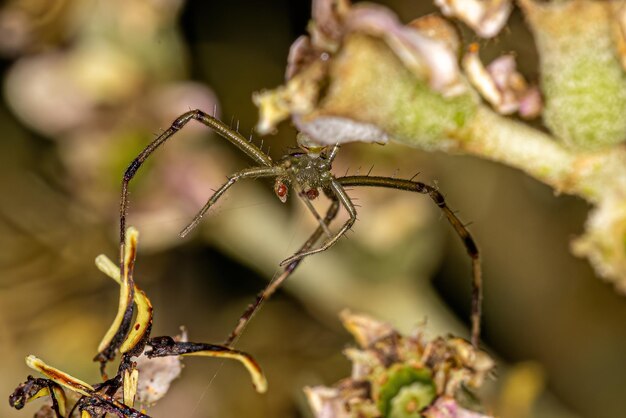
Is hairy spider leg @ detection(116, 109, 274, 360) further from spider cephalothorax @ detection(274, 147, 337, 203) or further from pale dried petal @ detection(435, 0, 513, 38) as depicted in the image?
pale dried petal @ detection(435, 0, 513, 38)

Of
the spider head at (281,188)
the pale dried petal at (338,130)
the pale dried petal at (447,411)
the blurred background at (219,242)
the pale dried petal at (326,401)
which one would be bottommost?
the pale dried petal at (447,411)

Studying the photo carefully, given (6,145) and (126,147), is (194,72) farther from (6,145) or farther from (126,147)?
(6,145)

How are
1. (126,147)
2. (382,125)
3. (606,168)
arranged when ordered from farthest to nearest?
(126,147) → (606,168) → (382,125)

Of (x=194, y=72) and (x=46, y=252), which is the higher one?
(x=194, y=72)

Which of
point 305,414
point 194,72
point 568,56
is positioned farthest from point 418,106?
point 194,72

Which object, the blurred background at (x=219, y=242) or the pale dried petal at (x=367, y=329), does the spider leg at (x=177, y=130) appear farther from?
the blurred background at (x=219, y=242)

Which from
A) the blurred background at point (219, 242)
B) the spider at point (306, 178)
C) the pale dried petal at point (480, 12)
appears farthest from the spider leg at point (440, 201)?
the blurred background at point (219, 242)

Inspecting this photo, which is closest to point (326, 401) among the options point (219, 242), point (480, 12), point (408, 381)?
point (408, 381)
